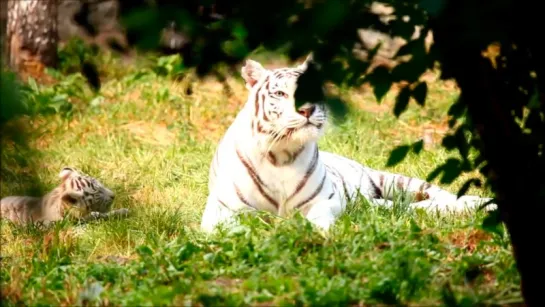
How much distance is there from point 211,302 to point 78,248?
1.46 metres

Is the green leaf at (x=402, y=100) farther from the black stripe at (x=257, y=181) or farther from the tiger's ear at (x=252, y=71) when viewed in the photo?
the tiger's ear at (x=252, y=71)

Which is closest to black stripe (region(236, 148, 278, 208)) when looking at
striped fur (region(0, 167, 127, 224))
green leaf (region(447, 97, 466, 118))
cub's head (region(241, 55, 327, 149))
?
cub's head (region(241, 55, 327, 149))

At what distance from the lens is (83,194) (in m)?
6.52

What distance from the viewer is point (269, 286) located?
12.9 ft

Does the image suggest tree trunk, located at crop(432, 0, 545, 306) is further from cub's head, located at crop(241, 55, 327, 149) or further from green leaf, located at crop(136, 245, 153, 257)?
cub's head, located at crop(241, 55, 327, 149)

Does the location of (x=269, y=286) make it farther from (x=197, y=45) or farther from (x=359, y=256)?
(x=197, y=45)

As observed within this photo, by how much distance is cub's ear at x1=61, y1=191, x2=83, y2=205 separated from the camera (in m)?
6.48

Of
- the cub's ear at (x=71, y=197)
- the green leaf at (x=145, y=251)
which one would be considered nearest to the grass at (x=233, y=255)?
the green leaf at (x=145, y=251)

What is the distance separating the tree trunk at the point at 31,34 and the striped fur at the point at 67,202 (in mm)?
3444

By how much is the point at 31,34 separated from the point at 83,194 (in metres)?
3.92

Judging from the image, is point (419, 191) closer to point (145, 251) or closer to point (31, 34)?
point (145, 251)

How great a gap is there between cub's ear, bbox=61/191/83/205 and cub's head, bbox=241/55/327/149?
52.0 inches

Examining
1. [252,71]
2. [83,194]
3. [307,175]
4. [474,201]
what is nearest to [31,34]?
[83,194]

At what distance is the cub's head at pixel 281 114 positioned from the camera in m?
5.61
